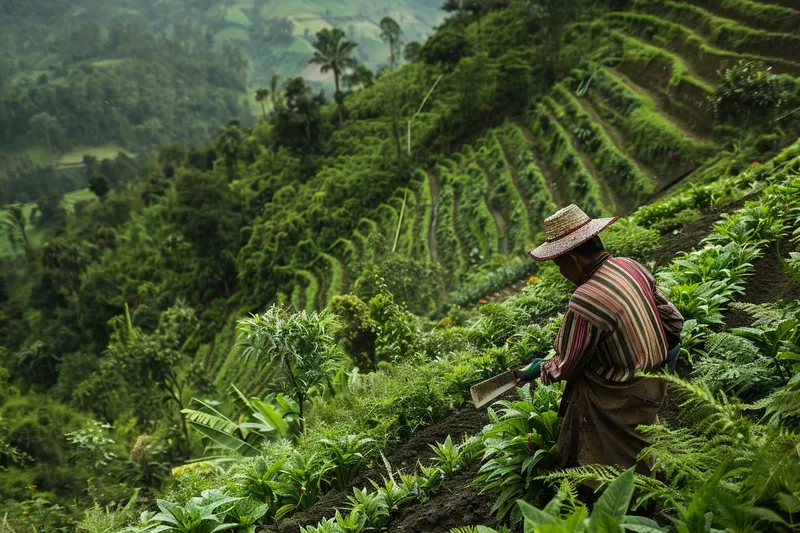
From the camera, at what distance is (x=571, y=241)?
2582 millimetres

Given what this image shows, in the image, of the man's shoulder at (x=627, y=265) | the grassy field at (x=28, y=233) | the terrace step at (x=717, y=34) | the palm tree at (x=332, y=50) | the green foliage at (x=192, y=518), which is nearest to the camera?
the man's shoulder at (x=627, y=265)

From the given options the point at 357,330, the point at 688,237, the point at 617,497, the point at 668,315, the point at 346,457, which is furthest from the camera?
the point at 357,330

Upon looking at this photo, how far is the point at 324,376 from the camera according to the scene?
6234 millimetres

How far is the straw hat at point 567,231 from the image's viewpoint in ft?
8.42

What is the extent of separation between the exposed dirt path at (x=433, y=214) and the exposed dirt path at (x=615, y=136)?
854cm

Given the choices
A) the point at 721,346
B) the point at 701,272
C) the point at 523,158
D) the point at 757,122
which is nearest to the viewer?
the point at 721,346

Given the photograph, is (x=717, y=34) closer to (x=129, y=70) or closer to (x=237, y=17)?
(x=129, y=70)

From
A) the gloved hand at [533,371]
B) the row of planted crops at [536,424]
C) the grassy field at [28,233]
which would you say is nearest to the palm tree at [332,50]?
the grassy field at [28,233]

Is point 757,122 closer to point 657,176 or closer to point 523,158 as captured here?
point 657,176

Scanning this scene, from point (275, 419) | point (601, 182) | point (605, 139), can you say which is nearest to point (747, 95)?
point (601, 182)

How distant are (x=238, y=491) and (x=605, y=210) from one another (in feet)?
55.2

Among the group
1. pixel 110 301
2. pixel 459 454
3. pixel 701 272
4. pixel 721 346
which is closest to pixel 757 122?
pixel 701 272

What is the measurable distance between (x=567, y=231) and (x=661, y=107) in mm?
22353

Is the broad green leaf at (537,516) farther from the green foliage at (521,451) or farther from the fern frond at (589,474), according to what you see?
the green foliage at (521,451)
